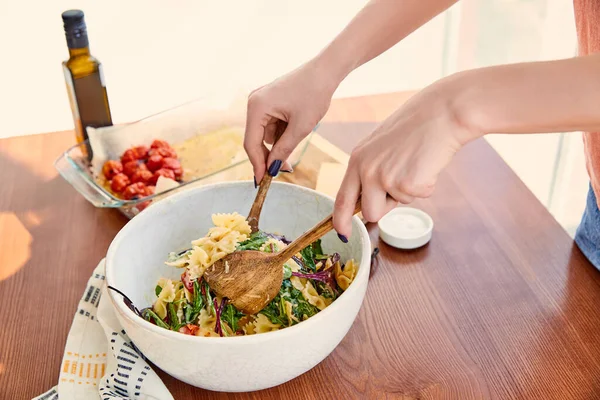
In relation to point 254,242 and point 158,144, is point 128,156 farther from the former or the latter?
point 254,242

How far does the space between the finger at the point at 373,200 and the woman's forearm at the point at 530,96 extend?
0.13 m

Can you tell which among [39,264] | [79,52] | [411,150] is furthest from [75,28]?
[411,150]

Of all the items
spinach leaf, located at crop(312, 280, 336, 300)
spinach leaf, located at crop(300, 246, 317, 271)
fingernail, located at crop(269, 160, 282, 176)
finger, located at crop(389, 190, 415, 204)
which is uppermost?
finger, located at crop(389, 190, 415, 204)

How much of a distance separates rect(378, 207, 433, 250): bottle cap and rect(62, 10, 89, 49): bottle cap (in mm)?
723


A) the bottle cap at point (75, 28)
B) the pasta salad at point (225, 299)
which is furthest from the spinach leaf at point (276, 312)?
the bottle cap at point (75, 28)

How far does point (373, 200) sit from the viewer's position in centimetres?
80

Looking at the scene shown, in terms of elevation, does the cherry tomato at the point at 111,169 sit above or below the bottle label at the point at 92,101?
below

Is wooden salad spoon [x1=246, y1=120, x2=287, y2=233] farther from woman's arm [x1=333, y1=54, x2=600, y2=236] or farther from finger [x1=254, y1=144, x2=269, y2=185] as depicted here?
woman's arm [x1=333, y1=54, x2=600, y2=236]

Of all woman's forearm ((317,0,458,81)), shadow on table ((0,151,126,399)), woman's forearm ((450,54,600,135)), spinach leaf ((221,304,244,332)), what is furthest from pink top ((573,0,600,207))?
shadow on table ((0,151,126,399))

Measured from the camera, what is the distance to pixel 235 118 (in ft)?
5.15

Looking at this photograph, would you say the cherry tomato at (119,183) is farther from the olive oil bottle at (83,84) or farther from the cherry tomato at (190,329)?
the cherry tomato at (190,329)

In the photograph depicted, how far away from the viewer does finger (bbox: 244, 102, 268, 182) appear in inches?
42.1

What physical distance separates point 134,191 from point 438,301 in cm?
66

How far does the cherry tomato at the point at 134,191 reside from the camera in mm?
1322
